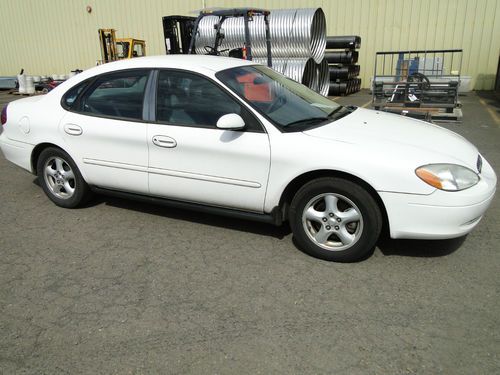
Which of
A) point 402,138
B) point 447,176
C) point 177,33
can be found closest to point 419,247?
point 447,176

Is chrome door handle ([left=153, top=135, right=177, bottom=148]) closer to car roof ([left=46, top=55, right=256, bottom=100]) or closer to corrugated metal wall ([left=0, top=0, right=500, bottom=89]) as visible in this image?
car roof ([left=46, top=55, right=256, bottom=100])

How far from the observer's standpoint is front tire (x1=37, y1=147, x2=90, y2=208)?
14.4 feet

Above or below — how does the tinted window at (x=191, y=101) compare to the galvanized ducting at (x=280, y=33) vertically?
below

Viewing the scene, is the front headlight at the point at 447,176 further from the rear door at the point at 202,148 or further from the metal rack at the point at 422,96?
the metal rack at the point at 422,96

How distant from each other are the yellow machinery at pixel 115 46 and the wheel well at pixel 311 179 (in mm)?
14681

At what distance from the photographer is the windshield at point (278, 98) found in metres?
3.56

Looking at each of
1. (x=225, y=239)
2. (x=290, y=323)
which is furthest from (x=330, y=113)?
(x=290, y=323)

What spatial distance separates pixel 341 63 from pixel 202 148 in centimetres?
1249

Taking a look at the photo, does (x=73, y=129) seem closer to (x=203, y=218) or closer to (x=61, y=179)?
(x=61, y=179)

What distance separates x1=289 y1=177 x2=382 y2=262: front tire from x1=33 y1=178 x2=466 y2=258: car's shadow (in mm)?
388

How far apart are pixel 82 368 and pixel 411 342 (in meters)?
1.84

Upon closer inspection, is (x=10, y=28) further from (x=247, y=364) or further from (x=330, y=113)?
(x=247, y=364)

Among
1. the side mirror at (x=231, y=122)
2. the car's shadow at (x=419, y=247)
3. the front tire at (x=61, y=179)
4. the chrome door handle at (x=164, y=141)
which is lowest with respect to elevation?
the car's shadow at (x=419, y=247)

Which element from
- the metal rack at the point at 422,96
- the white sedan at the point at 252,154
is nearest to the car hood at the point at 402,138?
the white sedan at the point at 252,154
